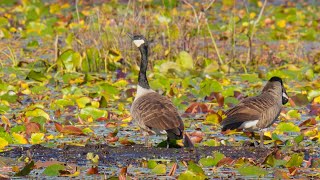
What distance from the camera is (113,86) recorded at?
38.7ft

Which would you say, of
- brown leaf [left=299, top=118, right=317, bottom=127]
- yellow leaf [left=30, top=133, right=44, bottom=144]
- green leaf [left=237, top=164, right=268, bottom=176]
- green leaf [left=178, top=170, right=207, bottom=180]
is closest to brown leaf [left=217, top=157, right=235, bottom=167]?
green leaf [left=237, top=164, right=268, bottom=176]

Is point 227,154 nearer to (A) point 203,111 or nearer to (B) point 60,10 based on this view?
(A) point 203,111

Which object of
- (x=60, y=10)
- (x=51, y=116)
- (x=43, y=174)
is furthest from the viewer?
(x=60, y=10)

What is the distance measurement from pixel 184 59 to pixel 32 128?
169 inches

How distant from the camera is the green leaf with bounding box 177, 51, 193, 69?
1322 centimetres

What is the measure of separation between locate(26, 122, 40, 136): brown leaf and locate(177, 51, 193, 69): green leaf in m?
4.16

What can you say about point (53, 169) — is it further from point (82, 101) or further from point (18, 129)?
point (82, 101)

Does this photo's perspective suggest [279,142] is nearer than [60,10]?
Yes

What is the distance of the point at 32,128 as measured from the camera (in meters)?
9.42

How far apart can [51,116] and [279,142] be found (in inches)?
119

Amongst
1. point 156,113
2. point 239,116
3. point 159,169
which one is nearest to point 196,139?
point 239,116

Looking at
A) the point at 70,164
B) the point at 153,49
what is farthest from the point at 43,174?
the point at 153,49

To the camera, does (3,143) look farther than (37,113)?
No

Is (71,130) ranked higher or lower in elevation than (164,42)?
lower
